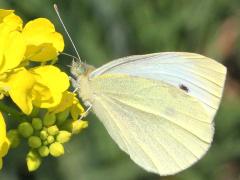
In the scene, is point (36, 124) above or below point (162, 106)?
above

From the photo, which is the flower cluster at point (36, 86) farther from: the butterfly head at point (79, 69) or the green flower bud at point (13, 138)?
the butterfly head at point (79, 69)

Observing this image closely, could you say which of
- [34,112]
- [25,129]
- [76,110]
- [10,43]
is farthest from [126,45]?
[10,43]

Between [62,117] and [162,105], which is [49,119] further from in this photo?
[162,105]

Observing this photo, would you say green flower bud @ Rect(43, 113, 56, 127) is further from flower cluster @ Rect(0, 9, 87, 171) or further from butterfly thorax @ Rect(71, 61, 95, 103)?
butterfly thorax @ Rect(71, 61, 95, 103)

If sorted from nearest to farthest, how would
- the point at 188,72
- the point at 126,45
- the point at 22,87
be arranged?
the point at 22,87
the point at 188,72
the point at 126,45

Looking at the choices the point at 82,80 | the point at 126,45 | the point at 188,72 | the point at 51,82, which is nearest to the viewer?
the point at 51,82

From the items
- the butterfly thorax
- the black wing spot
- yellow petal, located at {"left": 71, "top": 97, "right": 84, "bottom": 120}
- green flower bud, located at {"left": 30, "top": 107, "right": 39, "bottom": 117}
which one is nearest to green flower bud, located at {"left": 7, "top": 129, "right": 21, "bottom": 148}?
green flower bud, located at {"left": 30, "top": 107, "right": 39, "bottom": 117}

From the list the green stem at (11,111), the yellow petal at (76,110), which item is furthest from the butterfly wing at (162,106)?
the green stem at (11,111)

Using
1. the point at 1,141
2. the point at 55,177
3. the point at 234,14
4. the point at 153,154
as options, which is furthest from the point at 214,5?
the point at 1,141
